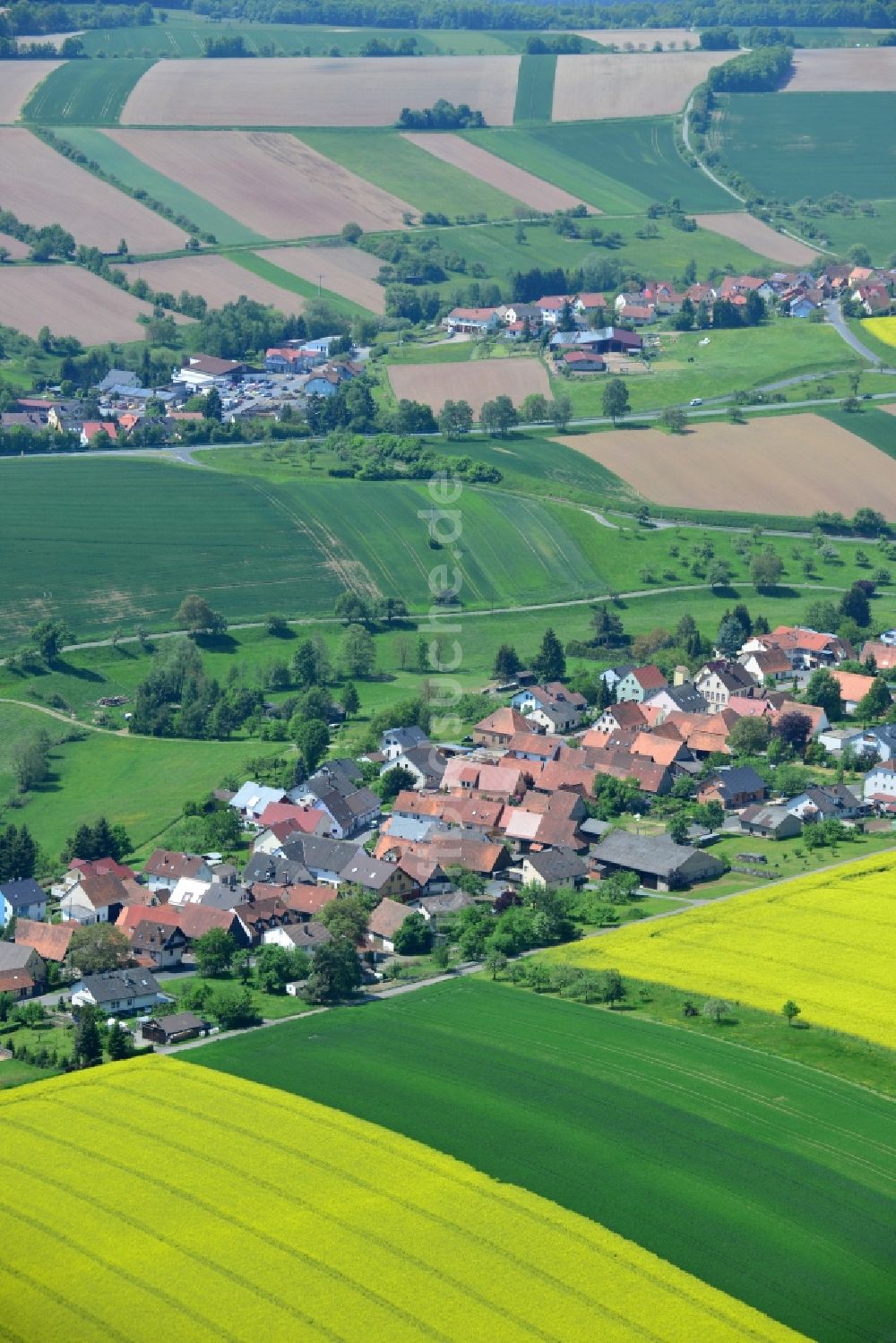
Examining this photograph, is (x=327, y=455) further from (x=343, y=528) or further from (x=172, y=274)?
(x=172, y=274)

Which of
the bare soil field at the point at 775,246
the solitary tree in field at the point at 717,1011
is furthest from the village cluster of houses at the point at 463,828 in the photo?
the bare soil field at the point at 775,246

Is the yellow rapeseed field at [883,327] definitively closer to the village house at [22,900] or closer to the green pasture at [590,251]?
the green pasture at [590,251]

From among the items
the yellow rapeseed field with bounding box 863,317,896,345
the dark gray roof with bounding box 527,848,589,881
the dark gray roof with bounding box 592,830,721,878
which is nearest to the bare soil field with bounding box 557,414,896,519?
the yellow rapeseed field with bounding box 863,317,896,345

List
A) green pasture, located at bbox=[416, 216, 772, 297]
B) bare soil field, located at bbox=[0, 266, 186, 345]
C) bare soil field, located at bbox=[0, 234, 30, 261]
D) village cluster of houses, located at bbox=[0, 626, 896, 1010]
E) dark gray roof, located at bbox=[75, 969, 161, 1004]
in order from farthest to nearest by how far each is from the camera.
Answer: green pasture, located at bbox=[416, 216, 772, 297] → bare soil field, located at bbox=[0, 234, 30, 261] → bare soil field, located at bbox=[0, 266, 186, 345] → village cluster of houses, located at bbox=[0, 626, 896, 1010] → dark gray roof, located at bbox=[75, 969, 161, 1004]

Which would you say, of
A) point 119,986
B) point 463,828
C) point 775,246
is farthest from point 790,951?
point 775,246

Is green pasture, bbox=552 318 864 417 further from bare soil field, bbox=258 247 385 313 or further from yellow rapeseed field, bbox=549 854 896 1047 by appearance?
yellow rapeseed field, bbox=549 854 896 1047

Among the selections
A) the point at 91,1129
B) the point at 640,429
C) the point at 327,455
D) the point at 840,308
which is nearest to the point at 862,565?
the point at 640,429
